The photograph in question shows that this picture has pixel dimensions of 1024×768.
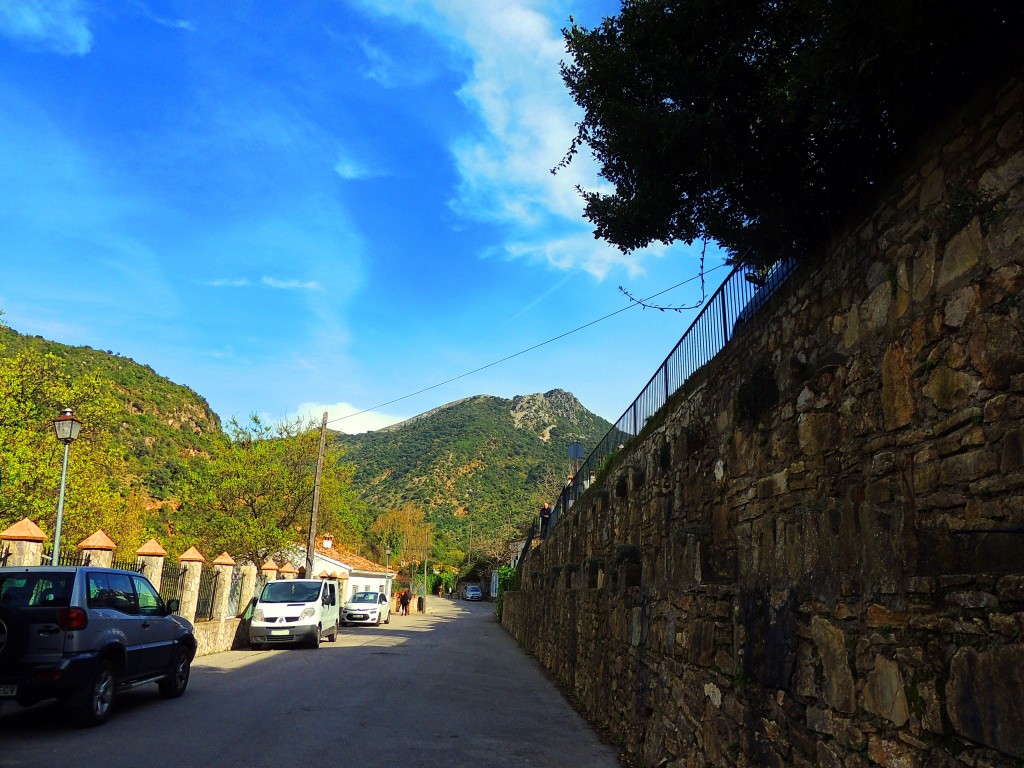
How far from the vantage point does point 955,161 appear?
10.7 ft

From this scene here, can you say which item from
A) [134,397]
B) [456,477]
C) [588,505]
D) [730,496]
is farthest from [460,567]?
[730,496]

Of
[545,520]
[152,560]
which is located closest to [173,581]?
[152,560]

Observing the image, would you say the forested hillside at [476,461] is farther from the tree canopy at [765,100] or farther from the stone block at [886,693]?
the stone block at [886,693]

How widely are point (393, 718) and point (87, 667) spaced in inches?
140

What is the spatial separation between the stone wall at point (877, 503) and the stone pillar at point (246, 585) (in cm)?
1615

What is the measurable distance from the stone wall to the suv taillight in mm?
6213

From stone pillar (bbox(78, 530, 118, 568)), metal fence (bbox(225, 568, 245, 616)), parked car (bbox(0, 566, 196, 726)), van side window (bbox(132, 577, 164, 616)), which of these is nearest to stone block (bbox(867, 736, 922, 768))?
parked car (bbox(0, 566, 196, 726))

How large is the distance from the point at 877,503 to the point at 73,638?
7.90 metres

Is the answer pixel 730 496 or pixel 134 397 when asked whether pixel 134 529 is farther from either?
pixel 730 496

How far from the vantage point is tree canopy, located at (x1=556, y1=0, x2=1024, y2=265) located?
322 centimetres

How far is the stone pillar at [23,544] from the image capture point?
11.0 metres

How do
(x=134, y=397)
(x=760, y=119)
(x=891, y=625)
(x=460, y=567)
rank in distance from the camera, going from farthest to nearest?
(x=460, y=567)
(x=134, y=397)
(x=760, y=119)
(x=891, y=625)

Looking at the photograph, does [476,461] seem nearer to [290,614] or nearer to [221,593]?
[290,614]

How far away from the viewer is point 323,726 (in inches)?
319
